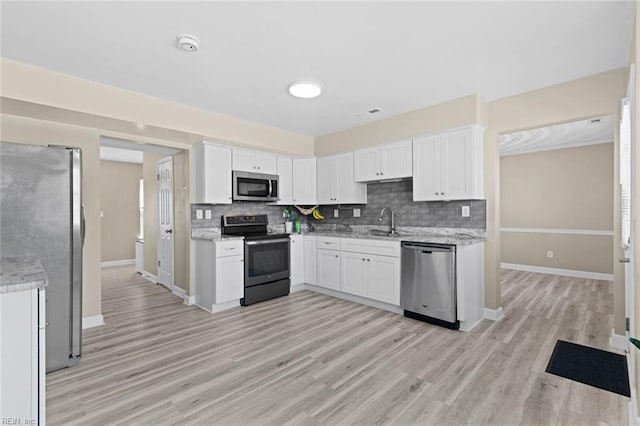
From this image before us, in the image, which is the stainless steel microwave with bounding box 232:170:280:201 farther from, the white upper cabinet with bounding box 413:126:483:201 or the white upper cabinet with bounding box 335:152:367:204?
the white upper cabinet with bounding box 413:126:483:201

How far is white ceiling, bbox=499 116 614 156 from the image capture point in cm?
439

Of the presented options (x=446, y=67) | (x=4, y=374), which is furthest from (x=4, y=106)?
(x=446, y=67)

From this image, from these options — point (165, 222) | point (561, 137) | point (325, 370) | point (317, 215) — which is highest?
point (561, 137)

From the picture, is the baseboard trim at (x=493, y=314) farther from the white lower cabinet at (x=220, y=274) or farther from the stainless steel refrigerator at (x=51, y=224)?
the stainless steel refrigerator at (x=51, y=224)

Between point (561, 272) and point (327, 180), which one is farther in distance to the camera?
point (561, 272)

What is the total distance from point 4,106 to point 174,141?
1.59 metres

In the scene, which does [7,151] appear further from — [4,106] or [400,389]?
[400,389]

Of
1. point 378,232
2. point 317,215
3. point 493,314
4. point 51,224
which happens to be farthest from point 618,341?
point 51,224

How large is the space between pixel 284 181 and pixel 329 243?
1.25 meters

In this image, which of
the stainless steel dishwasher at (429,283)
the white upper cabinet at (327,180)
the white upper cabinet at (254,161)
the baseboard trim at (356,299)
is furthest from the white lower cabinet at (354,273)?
the white upper cabinet at (254,161)

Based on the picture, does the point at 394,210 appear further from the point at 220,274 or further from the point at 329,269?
the point at 220,274

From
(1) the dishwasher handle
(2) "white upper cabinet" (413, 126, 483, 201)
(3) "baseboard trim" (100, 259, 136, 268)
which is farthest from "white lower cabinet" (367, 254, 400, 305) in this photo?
(3) "baseboard trim" (100, 259, 136, 268)

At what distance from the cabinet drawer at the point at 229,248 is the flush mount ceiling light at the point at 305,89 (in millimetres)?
1964

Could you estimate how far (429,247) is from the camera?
3355 millimetres
